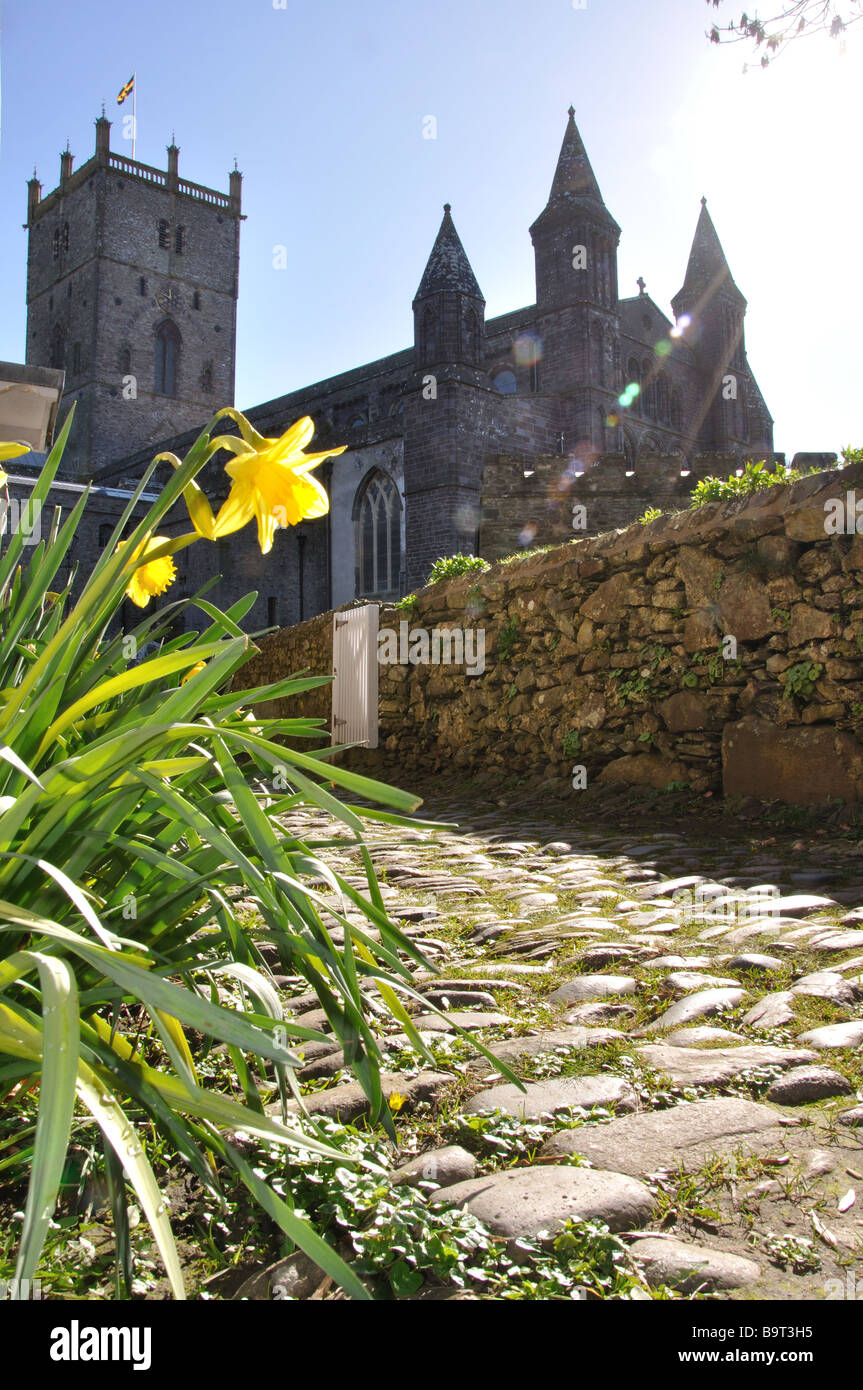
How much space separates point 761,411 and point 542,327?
13.3m

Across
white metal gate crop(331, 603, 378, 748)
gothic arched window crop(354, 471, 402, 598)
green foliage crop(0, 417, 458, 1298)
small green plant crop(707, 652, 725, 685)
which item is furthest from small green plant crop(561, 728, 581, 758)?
gothic arched window crop(354, 471, 402, 598)

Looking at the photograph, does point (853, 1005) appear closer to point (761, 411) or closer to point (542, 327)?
point (542, 327)

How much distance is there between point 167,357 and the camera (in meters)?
51.2

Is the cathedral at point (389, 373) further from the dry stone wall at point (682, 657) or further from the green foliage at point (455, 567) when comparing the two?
the dry stone wall at point (682, 657)

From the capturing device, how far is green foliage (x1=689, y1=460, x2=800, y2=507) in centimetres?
589

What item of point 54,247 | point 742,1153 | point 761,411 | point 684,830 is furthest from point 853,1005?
point 54,247

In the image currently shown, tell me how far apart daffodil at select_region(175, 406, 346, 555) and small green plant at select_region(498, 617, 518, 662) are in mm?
6837

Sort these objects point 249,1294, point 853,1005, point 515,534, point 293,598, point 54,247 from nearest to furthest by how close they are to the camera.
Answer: point 249,1294 → point 853,1005 → point 515,534 → point 293,598 → point 54,247

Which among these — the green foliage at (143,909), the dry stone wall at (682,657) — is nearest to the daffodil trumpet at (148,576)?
the green foliage at (143,909)

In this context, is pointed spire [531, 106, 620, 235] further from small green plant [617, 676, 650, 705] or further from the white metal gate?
small green plant [617, 676, 650, 705]

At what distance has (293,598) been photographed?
29.3 meters

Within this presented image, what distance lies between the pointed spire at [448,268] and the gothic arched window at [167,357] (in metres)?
32.2

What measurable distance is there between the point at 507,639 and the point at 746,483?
2627 millimetres

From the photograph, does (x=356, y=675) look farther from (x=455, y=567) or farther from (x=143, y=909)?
(x=143, y=909)
